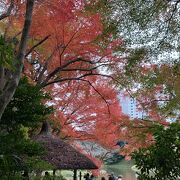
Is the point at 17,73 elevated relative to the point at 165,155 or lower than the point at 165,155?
elevated

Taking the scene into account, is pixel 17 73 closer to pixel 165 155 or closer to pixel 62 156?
pixel 165 155

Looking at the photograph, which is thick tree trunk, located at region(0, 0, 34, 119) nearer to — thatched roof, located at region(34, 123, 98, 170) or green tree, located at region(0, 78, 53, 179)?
green tree, located at region(0, 78, 53, 179)

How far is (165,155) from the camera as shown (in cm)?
366

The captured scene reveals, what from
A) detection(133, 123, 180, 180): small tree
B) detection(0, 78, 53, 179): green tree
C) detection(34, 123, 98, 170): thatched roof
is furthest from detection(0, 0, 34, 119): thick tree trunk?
detection(34, 123, 98, 170): thatched roof

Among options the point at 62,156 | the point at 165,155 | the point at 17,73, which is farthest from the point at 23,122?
the point at 62,156

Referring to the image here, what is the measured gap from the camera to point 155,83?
403 inches

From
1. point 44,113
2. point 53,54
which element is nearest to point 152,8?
point 44,113

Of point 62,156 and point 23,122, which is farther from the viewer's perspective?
point 62,156

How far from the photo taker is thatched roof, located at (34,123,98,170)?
10.7m

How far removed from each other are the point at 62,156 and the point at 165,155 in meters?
7.63

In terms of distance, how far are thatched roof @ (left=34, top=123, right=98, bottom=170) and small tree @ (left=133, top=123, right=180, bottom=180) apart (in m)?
7.16

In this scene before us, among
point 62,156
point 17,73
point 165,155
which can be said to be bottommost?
point 165,155

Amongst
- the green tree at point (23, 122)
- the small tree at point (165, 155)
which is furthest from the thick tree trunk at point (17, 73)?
the small tree at point (165, 155)

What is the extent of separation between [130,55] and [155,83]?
7.18 ft
